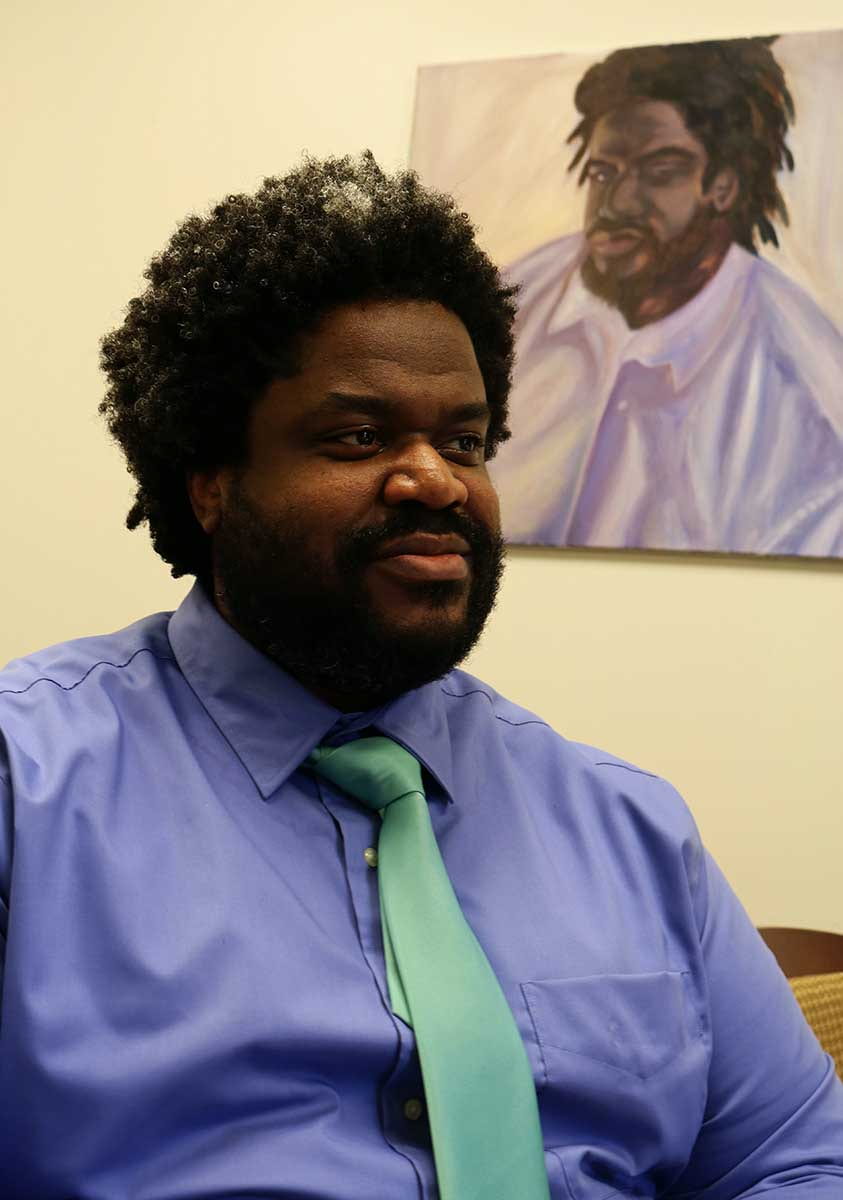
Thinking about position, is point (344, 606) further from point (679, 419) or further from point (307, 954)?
point (679, 419)

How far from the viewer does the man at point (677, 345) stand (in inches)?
76.9

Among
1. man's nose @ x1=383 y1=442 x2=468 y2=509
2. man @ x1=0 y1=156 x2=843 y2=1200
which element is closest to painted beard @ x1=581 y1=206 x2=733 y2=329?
man @ x1=0 y1=156 x2=843 y2=1200

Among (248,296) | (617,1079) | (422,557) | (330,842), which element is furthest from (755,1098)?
(248,296)

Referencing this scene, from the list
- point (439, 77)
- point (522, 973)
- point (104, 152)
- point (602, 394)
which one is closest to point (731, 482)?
point (602, 394)

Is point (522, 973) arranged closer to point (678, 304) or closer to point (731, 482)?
point (731, 482)

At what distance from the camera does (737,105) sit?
1.99m

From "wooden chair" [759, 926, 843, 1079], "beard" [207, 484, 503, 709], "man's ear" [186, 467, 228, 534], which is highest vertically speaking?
"man's ear" [186, 467, 228, 534]

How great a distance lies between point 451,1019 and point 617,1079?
0.58ft

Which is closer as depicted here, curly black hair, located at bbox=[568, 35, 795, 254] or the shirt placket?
the shirt placket

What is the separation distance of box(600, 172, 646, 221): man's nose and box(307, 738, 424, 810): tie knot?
126 cm

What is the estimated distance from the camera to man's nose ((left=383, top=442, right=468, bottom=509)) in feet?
3.48

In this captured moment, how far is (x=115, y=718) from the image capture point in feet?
3.35

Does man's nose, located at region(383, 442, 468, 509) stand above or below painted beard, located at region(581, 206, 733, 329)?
below

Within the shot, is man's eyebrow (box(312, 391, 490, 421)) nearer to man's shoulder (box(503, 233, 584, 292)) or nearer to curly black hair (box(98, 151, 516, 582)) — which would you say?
curly black hair (box(98, 151, 516, 582))
